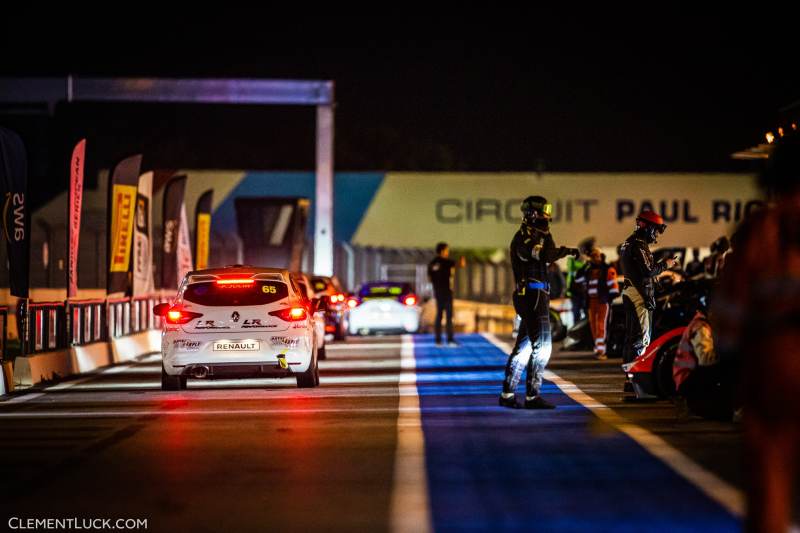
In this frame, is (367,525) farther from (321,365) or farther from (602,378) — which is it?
(321,365)

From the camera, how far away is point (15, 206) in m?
20.0

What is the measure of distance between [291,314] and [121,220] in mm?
10091

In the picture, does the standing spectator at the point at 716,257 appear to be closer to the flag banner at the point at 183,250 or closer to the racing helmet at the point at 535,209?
the racing helmet at the point at 535,209

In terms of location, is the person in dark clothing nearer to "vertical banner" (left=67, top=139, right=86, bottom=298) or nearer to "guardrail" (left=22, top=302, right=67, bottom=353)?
"vertical banner" (left=67, top=139, right=86, bottom=298)

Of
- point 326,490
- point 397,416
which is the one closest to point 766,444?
point 326,490

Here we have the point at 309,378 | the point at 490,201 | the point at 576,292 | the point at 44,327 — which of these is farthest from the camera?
the point at 490,201

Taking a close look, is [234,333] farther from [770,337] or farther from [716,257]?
[770,337]

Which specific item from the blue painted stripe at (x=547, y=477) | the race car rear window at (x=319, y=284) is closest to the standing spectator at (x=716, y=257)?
the blue painted stripe at (x=547, y=477)

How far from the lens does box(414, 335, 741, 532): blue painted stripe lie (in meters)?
8.48

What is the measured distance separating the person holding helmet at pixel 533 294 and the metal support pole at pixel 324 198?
30.1 meters

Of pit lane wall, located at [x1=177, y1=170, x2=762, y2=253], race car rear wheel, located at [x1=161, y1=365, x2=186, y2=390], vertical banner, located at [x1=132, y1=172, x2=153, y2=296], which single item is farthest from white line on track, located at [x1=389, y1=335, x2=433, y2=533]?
pit lane wall, located at [x1=177, y1=170, x2=762, y2=253]

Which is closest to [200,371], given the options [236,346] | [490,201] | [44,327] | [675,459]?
[236,346]

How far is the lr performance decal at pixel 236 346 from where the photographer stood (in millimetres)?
18297

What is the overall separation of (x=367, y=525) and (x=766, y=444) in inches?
105
